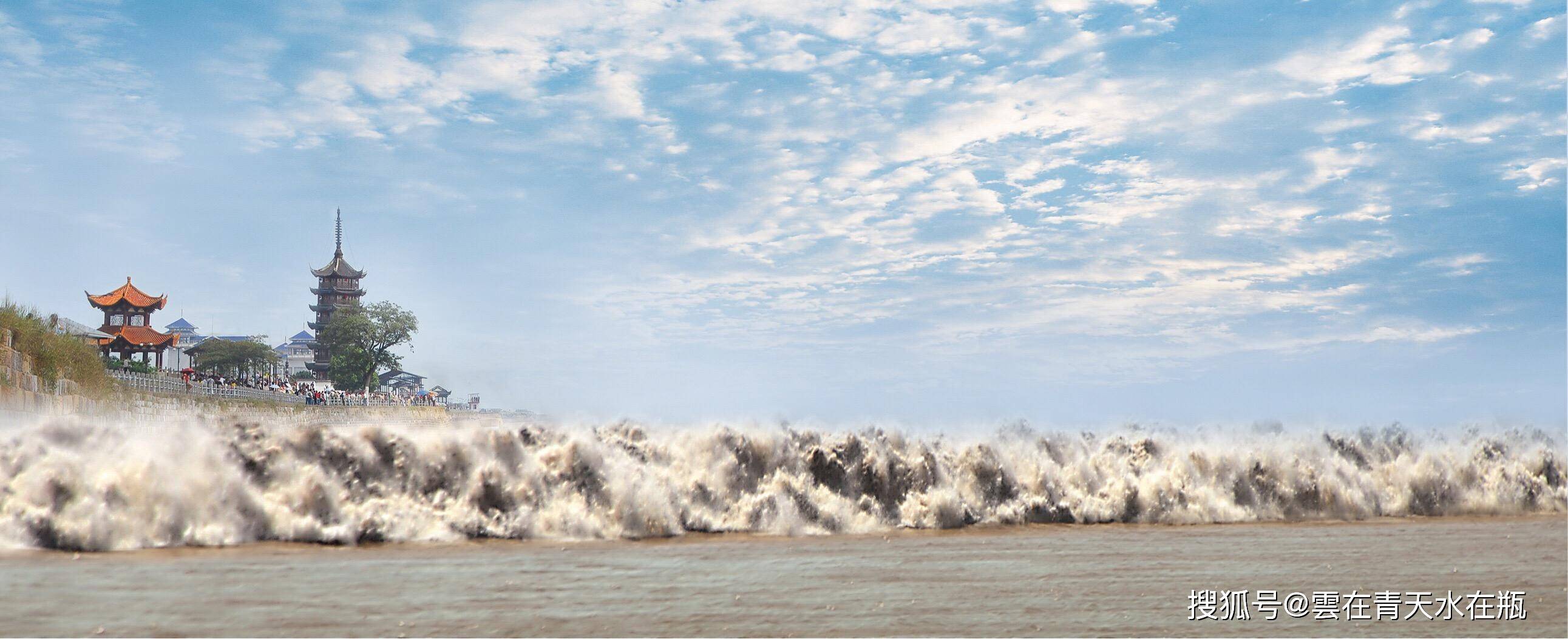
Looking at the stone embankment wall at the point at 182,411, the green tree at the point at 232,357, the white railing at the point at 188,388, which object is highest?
the green tree at the point at 232,357

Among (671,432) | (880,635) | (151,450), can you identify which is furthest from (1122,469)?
(151,450)

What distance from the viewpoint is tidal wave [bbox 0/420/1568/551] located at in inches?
301

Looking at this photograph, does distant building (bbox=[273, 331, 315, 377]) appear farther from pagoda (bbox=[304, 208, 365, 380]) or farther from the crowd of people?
the crowd of people

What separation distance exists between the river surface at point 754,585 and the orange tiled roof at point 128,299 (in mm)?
77224

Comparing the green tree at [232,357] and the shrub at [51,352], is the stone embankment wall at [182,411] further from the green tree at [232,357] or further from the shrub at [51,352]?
the green tree at [232,357]

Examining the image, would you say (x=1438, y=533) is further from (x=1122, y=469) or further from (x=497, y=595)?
(x=497, y=595)

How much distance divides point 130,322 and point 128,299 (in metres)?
2.95

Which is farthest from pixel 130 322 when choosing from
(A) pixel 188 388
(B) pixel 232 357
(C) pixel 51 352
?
(C) pixel 51 352

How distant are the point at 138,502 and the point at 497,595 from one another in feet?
11.1

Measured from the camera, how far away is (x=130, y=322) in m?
75.6

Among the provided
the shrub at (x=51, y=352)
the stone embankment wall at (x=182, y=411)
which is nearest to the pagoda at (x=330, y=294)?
the stone embankment wall at (x=182, y=411)

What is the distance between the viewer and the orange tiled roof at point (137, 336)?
69.9 m

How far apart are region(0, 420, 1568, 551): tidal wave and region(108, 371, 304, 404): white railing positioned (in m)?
31.5

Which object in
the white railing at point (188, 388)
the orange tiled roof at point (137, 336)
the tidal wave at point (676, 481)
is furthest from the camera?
the orange tiled roof at point (137, 336)
